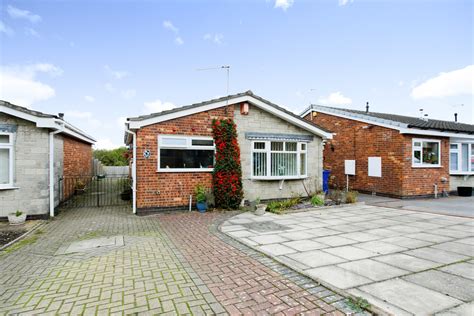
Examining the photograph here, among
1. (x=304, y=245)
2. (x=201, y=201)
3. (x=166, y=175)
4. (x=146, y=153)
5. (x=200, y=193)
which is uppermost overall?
(x=146, y=153)

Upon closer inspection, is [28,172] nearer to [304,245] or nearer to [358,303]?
[304,245]

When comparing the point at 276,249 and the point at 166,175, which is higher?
the point at 166,175

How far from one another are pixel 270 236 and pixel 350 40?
9767 millimetres

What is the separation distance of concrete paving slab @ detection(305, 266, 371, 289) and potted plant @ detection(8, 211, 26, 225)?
784 cm

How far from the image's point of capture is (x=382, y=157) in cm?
1264

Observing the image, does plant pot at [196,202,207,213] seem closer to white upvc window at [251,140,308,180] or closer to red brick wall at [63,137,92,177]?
white upvc window at [251,140,308,180]

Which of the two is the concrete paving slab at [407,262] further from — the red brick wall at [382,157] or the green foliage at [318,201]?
the red brick wall at [382,157]

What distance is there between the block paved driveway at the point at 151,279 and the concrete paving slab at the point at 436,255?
2.48 meters

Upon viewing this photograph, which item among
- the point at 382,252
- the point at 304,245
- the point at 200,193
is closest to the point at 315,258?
the point at 304,245

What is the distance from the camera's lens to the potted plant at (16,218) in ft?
23.2

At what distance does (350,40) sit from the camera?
36.8 ft

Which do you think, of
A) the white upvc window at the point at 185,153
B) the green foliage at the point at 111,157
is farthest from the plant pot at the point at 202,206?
the green foliage at the point at 111,157

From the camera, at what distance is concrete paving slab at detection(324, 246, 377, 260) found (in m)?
4.48

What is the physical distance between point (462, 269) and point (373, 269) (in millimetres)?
1394
